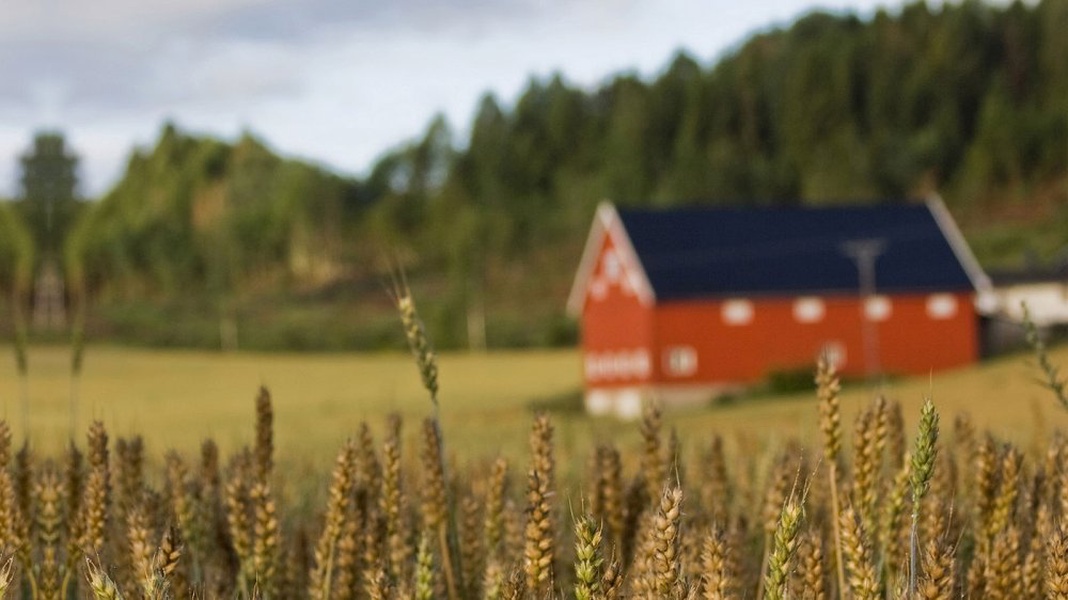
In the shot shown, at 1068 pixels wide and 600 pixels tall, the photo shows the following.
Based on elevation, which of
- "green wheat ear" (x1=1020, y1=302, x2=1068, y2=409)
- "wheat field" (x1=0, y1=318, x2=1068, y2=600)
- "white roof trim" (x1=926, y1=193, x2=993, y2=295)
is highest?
"white roof trim" (x1=926, y1=193, x2=993, y2=295)

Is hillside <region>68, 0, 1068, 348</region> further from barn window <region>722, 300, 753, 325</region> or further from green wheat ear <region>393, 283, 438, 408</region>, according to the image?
green wheat ear <region>393, 283, 438, 408</region>

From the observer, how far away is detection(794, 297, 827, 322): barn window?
58719 mm

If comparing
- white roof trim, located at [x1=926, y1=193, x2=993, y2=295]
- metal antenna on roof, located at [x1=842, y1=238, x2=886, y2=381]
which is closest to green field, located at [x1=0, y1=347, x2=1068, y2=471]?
white roof trim, located at [x1=926, y1=193, x2=993, y2=295]

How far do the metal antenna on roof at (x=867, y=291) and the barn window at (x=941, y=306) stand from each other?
2399 millimetres

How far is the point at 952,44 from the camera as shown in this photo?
173375 mm

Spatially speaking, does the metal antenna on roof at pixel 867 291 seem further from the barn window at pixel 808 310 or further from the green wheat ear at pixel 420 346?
the green wheat ear at pixel 420 346

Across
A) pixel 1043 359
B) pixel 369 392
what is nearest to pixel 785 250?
pixel 369 392

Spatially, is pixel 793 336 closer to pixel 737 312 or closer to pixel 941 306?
pixel 737 312

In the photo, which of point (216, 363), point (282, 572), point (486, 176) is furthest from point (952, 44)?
point (282, 572)

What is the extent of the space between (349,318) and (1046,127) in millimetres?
75884

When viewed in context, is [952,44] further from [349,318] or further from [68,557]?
[68,557]

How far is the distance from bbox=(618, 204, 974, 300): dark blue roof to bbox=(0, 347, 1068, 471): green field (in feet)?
17.1

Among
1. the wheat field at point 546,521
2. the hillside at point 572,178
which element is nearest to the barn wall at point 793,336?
the wheat field at point 546,521

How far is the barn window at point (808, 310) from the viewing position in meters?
58.7
